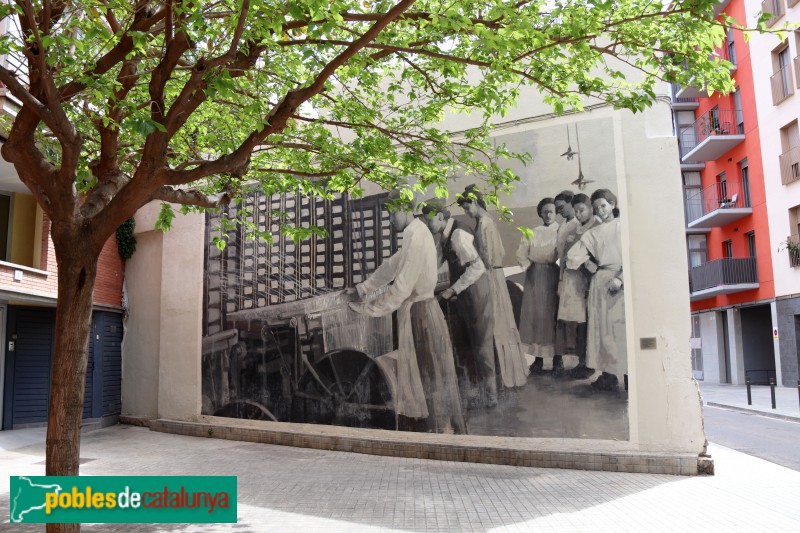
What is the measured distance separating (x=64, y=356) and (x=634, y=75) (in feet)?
26.6

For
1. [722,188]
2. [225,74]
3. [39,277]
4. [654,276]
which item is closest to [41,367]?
[39,277]

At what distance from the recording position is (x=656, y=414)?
28.1 feet

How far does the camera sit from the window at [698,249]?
30828 mm

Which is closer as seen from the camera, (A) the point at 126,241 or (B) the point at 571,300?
(B) the point at 571,300

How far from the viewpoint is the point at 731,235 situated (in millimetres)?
28188

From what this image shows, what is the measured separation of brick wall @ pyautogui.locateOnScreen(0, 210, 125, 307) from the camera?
11422 mm

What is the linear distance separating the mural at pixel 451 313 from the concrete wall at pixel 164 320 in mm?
776

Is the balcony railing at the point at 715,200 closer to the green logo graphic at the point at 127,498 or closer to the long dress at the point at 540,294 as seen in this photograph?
the long dress at the point at 540,294

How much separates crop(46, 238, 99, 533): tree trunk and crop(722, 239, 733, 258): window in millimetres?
28650

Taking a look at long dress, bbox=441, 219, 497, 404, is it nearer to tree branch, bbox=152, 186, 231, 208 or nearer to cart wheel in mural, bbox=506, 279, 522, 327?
cart wheel in mural, bbox=506, 279, 522, 327

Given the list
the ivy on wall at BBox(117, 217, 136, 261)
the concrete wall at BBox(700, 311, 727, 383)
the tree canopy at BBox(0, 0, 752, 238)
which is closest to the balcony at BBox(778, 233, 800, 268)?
the concrete wall at BBox(700, 311, 727, 383)

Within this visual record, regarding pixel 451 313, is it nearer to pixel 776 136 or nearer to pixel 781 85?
pixel 776 136

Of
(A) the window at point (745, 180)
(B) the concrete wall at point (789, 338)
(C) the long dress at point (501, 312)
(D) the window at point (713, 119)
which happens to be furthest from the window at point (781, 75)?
(C) the long dress at point (501, 312)

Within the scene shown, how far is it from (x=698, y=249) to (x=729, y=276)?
16.8 ft
